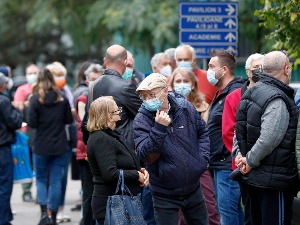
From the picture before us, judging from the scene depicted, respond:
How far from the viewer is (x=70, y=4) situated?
23062mm

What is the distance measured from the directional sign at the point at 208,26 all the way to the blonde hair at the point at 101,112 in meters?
4.85

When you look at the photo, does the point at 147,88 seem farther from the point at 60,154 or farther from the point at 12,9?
the point at 12,9

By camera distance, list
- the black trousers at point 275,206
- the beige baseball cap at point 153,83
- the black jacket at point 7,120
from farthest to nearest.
→ 1. the black jacket at point 7,120
2. the beige baseball cap at point 153,83
3. the black trousers at point 275,206

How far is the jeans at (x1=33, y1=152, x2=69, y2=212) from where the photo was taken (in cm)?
1291

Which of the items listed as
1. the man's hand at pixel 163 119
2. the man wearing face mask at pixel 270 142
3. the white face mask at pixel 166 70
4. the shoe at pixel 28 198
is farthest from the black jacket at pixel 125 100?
the shoe at pixel 28 198

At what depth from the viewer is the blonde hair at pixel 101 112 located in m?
8.60

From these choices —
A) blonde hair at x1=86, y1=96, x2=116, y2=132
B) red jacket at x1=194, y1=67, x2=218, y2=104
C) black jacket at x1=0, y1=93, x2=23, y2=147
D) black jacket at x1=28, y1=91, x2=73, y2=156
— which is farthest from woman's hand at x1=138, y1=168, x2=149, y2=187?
black jacket at x1=28, y1=91, x2=73, y2=156

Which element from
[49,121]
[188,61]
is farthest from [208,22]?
[49,121]

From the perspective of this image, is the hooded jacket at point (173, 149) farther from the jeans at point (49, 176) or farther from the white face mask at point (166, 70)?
the jeans at point (49, 176)

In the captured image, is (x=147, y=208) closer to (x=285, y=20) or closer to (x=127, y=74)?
(x=127, y=74)

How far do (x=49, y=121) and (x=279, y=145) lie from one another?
5486 millimetres

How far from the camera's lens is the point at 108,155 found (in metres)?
8.51

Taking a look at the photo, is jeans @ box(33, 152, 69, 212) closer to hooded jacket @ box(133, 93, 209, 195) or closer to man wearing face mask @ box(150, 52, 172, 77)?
man wearing face mask @ box(150, 52, 172, 77)

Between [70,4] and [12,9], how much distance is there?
658 cm
